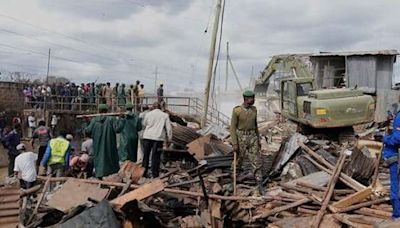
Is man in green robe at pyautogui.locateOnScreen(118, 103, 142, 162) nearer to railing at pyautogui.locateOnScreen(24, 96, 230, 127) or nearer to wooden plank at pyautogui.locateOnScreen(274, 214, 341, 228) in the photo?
wooden plank at pyautogui.locateOnScreen(274, 214, 341, 228)

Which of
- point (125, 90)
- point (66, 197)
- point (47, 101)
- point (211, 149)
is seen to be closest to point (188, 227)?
point (66, 197)

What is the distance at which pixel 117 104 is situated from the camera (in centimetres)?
2402

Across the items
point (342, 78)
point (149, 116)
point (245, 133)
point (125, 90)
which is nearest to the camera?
point (245, 133)

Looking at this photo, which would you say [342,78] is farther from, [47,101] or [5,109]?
[5,109]

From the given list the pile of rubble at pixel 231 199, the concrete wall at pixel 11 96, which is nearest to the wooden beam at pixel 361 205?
the pile of rubble at pixel 231 199

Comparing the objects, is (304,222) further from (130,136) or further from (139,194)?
(130,136)

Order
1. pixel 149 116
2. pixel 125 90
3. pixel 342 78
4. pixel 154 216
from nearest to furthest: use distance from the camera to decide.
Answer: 1. pixel 154 216
2. pixel 149 116
3. pixel 342 78
4. pixel 125 90

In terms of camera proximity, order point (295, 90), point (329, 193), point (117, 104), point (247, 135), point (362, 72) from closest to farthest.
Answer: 1. point (329, 193)
2. point (247, 135)
3. point (295, 90)
4. point (362, 72)
5. point (117, 104)

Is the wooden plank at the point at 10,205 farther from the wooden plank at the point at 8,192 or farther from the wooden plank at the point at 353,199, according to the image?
the wooden plank at the point at 353,199

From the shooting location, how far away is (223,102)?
48438 mm

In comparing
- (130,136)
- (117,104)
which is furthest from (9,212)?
(117,104)

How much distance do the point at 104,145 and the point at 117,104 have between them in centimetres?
1483

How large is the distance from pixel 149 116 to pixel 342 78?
14.5 m

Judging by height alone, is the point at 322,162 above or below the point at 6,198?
above
